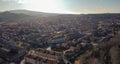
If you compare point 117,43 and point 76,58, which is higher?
point 117,43

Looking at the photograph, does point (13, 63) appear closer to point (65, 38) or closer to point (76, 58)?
point (76, 58)

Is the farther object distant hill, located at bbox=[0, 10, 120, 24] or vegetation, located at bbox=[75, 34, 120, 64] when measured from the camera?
distant hill, located at bbox=[0, 10, 120, 24]

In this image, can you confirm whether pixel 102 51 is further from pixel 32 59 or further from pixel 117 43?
pixel 32 59

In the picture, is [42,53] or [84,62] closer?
[84,62]

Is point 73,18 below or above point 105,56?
below

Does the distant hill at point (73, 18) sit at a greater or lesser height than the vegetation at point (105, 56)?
lesser

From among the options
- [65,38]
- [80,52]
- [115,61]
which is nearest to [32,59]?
[80,52]

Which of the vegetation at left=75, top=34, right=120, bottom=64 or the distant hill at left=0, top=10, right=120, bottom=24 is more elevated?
the vegetation at left=75, top=34, right=120, bottom=64

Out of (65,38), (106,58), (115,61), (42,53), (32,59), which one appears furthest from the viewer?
(65,38)

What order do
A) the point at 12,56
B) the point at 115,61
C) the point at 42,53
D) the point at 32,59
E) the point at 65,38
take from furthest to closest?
the point at 65,38, the point at 12,56, the point at 42,53, the point at 32,59, the point at 115,61

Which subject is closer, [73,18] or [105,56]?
[105,56]

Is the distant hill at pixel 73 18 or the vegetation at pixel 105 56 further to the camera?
the distant hill at pixel 73 18
